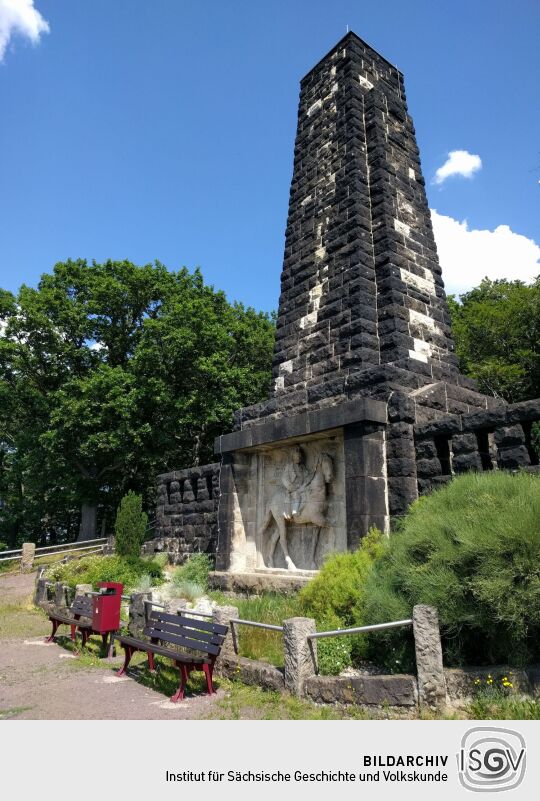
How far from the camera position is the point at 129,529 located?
15484 mm

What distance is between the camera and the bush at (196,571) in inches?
401

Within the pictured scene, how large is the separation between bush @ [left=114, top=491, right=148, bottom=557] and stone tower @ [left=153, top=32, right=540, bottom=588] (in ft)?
15.1

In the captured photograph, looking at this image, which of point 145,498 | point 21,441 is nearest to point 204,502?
point 21,441

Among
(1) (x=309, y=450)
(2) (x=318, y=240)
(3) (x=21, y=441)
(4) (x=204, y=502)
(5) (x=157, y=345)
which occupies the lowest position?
(4) (x=204, y=502)

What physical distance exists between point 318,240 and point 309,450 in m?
4.19

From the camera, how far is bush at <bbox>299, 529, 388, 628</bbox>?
583 cm

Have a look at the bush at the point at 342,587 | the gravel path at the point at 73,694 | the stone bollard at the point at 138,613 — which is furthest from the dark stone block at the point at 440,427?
the stone bollard at the point at 138,613

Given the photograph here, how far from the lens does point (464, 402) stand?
851 centimetres

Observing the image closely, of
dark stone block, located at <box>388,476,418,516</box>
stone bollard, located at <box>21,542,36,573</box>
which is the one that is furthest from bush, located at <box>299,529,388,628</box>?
stone bollard, located at <box>21,542,36,573</box>

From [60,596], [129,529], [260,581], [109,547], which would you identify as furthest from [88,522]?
[260,581]

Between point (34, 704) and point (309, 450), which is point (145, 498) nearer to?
point (309, 450)

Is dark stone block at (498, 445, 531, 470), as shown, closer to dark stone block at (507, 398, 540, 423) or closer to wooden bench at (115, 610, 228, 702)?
dark stone block at (507, 398, 540, 423)

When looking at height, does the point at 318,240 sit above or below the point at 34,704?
above

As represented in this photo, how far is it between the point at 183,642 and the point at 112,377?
712 inches
